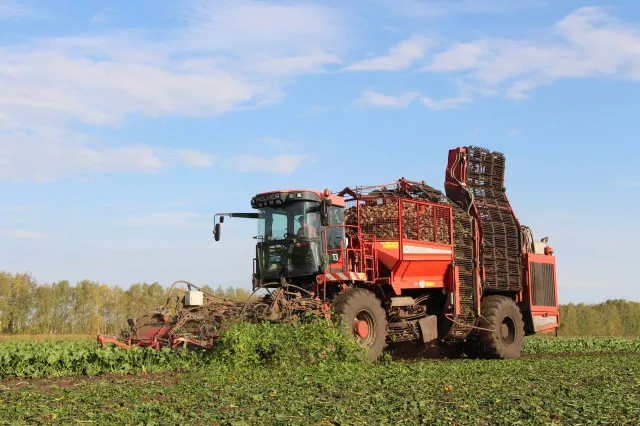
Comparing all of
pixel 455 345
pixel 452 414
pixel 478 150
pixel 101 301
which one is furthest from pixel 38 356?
pixel 101 301

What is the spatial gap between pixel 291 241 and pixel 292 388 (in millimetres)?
4700

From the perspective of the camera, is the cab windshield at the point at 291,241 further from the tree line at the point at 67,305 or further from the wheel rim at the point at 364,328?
the tree line at the point at 67,305

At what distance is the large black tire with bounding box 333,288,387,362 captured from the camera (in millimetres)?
13492

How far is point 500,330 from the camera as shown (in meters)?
17.9

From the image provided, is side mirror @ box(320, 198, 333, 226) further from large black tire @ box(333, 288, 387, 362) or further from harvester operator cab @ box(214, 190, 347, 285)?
large black tire @ box(333, 288, 387, 362)

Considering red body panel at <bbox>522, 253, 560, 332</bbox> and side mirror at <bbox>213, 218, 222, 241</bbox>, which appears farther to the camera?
red body panel at <bbox>522, 253, 560, 332</bbox>

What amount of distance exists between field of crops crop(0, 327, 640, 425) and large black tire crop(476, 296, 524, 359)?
2310 mm

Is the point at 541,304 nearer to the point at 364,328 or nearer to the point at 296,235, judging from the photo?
the point at 364,328

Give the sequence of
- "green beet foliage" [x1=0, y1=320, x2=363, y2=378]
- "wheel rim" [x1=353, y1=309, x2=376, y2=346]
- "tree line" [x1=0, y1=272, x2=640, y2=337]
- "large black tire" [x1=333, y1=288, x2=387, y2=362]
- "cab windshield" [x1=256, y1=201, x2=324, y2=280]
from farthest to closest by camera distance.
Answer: "tree line" [x1=0, y1=272, x2=640, y2=337] → "cab windshield" [x1=256, y1=201, x2=324, y2=280] → "wheel rim" [x1=353, y1=309, x2=376, y2=346] → "large black tire" [x1=333, y1=288, x2=387, y2=362] → "green beet foliage" [x1=0, y1=320, x2=363, y2=378]

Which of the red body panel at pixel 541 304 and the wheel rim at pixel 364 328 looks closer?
the wheel rim at pixel 364 328

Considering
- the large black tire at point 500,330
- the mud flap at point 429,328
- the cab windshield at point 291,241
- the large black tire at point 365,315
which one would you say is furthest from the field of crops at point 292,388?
the large black tire at point 500,330

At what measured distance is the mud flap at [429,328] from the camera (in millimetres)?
15993

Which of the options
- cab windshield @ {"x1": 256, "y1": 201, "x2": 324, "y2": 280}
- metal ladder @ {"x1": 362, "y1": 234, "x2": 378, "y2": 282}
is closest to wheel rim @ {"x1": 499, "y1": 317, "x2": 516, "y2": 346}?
metal ladder @ {"x1": 362, "y1": 234, "x2": 378, "y2": 282}

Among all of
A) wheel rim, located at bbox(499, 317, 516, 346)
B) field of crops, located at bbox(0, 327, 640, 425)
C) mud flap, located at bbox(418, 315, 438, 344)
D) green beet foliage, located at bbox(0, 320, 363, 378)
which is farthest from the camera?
wheel rim, located at bbox(499, 317, 516, 346)
